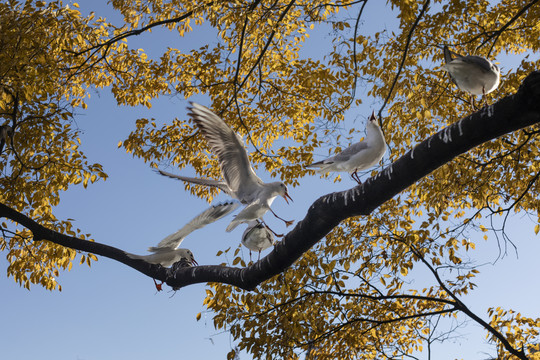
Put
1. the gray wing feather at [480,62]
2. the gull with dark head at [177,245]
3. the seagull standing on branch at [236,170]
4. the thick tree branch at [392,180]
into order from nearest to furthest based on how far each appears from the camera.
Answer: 1. the thick tree branch at [392,180]
2. the gray wing feather at [480,62]
3. the seagull standing on branch at [236,170]
4. the gull with dark head at [177,245]

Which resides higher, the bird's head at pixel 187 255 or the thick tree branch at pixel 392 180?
the bird's head at pixel 187 255

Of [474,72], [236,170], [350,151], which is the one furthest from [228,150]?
[474,72]

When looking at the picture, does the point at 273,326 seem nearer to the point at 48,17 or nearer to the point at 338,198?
the point at 338,198

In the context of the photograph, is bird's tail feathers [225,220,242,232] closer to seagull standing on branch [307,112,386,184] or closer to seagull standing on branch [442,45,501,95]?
seagull standing on branch [307,112,386,184]

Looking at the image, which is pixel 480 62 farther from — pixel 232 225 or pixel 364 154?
pixel 232 225

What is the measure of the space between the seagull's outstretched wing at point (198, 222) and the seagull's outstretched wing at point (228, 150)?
423 mm

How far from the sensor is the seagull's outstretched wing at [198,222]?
16.6ft

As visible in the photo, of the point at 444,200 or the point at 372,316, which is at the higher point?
the point at 444,200

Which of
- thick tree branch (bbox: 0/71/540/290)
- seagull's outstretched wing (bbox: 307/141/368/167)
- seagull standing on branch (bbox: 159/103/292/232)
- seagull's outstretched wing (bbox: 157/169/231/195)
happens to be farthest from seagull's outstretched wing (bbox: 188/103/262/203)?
thick tree branch (bbox: 0/71/540/290)

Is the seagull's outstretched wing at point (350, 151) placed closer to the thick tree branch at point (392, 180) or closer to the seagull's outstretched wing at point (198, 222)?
the seagull's outstretched wing at point (198, 222)

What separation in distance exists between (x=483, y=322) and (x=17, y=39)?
6167 mm

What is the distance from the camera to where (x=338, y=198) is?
364 centimetres

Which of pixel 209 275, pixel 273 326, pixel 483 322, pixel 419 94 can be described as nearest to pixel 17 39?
pixel 209 275

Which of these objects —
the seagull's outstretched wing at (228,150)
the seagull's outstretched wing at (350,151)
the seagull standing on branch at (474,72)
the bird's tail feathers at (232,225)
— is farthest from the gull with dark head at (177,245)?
the seagull standing on branch at (474,72)
